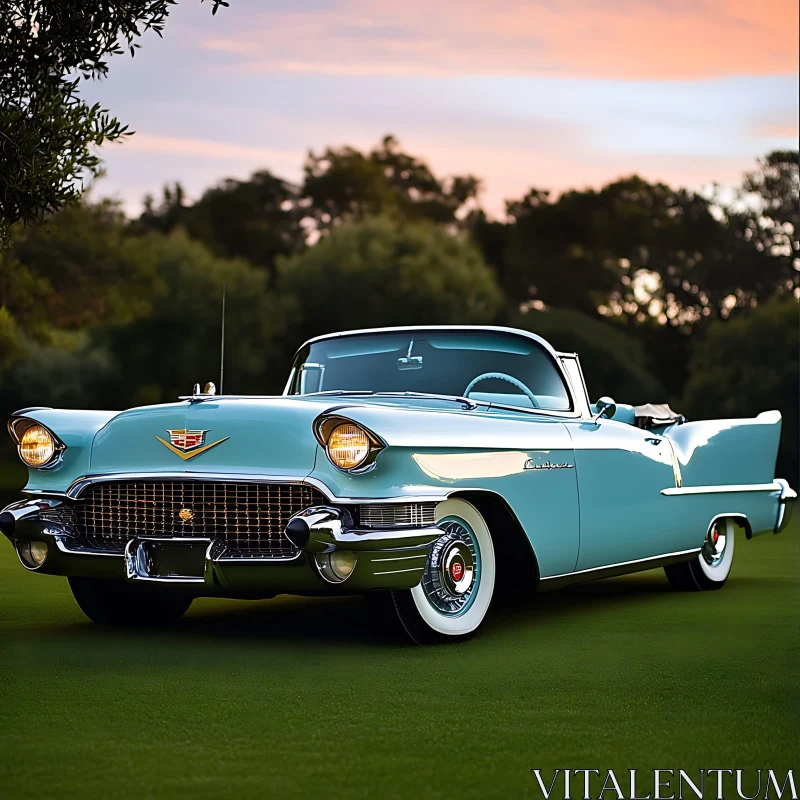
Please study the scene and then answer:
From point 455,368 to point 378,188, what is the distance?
50032mm

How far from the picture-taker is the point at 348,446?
19.6 feet

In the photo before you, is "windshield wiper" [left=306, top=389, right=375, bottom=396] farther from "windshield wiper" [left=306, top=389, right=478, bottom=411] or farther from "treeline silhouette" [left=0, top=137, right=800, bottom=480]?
"treeline silhouette" [left=0, top=137, right=800, bottom=480]

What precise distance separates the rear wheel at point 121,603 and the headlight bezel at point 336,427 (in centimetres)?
130

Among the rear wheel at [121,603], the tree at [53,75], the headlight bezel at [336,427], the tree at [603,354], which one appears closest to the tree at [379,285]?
the tree at [603,354]

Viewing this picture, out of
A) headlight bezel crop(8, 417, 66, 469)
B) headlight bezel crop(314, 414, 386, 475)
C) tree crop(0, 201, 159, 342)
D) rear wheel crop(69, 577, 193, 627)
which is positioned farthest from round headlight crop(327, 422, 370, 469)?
tree crop(0, 201, 159, 342)

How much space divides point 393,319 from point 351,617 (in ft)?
113

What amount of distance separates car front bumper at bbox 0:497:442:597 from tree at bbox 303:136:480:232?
1861 inches

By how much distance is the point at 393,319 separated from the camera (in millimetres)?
41281

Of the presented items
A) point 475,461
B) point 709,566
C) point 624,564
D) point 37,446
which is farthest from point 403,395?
point 709,566

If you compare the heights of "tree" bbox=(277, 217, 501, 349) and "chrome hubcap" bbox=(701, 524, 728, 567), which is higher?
"tree" bbox=(277, 217, 501, 349)

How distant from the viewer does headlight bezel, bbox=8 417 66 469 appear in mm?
6617

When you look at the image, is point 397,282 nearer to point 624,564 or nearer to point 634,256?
point 634,256

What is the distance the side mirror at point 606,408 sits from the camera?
782cm

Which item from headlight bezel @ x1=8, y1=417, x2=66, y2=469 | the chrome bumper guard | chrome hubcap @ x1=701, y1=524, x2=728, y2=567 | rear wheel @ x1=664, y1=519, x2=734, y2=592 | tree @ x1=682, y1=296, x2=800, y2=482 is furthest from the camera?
tree @ x1=682, y1=296, x2=800, y2=482
